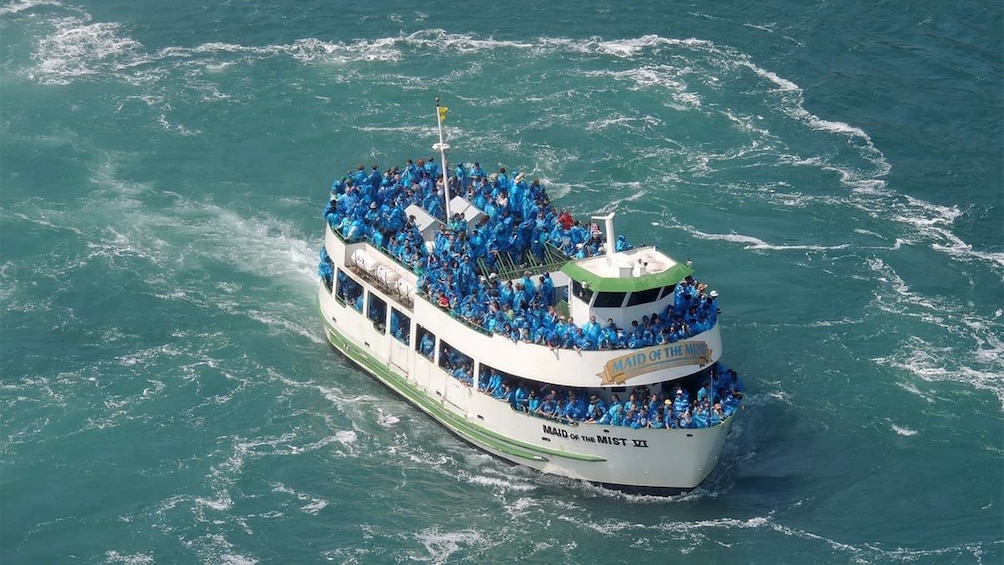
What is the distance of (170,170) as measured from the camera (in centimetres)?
7862

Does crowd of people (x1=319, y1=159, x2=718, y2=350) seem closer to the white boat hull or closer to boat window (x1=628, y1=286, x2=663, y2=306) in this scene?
boat window (x1=628, y1=286, x2=663, y2=306)

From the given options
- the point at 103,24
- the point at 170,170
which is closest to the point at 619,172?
the point at 170,170

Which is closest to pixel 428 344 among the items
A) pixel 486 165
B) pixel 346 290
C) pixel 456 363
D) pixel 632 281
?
pixel 456 363

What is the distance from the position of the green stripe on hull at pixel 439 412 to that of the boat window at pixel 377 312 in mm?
1393

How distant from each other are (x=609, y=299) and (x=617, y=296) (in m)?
0.31

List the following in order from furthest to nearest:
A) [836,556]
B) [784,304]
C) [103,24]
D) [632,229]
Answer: [103,24], [632,229], [784,304], [836,556]

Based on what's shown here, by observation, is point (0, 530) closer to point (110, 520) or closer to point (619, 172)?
point (110, 520)

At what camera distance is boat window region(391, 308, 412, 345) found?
60.0m

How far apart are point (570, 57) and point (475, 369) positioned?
36166 millimetres

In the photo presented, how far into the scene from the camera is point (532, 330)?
54406 mm

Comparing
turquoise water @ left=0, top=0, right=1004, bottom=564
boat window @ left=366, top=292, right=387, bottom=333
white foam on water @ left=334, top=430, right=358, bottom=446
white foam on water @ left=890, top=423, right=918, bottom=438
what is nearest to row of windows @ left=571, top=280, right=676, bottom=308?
turquoise water @ left=0, top=0, right=1004, bottom=564

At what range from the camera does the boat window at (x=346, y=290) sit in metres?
62.5

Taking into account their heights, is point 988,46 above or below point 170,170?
above

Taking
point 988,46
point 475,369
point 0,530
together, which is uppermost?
point 988,46
